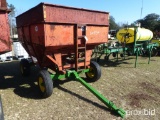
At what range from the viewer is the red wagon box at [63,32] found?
4172mm

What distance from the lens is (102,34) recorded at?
A: 213 inches

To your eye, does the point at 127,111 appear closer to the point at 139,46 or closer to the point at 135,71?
the point at 135,71

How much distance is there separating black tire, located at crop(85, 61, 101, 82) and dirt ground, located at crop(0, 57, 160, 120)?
0.21 meters

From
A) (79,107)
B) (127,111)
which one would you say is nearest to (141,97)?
(127,111)

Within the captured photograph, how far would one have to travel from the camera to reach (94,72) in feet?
18.5

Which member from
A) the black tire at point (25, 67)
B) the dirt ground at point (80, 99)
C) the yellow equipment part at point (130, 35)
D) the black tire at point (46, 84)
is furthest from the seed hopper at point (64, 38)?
the yellow equipment part at point (130, 35)

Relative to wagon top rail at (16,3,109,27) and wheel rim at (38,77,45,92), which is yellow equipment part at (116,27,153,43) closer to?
wagon top rail at (16,3,109,27)

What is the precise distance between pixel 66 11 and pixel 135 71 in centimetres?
446

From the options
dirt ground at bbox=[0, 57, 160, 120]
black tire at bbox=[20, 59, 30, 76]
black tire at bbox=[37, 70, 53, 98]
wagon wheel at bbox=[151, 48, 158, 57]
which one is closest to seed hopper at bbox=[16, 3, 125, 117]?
black tire at bbox=[37, 70, 53, 98]

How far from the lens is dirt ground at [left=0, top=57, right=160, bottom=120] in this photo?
12.1ft

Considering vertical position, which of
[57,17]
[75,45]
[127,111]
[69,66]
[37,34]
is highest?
[57,17]

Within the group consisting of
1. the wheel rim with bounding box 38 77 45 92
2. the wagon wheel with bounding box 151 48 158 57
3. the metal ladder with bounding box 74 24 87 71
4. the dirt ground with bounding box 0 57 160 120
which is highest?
the metal ladder with bounding box 74 24 87 71

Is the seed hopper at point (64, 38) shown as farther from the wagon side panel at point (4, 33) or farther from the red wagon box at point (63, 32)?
the wagon side panel at point (4, 33)

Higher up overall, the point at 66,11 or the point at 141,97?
the point at 66,11
